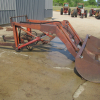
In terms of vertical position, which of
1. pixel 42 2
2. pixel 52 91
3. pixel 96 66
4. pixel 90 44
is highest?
pixel 42 2

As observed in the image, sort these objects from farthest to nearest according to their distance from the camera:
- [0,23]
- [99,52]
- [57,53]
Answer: [0,23] → [57,53] → [99,52]

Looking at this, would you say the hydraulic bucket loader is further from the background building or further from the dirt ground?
the background building

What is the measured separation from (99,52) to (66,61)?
112cm

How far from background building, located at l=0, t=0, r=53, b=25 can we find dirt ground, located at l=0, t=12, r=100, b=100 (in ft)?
20.1

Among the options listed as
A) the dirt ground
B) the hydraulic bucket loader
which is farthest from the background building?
the dirt ground

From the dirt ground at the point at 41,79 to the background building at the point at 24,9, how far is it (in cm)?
612

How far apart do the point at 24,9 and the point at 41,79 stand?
9594 millimetres

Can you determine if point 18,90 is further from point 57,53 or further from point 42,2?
point 42,2

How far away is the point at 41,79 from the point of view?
10.6ft

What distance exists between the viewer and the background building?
9.91 meters

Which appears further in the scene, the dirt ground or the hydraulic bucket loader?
the hydraulic bucket loader

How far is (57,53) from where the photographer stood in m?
5.07

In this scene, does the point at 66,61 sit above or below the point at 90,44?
below

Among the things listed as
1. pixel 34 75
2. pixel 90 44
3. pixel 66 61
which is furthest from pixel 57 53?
pixel 34 75
